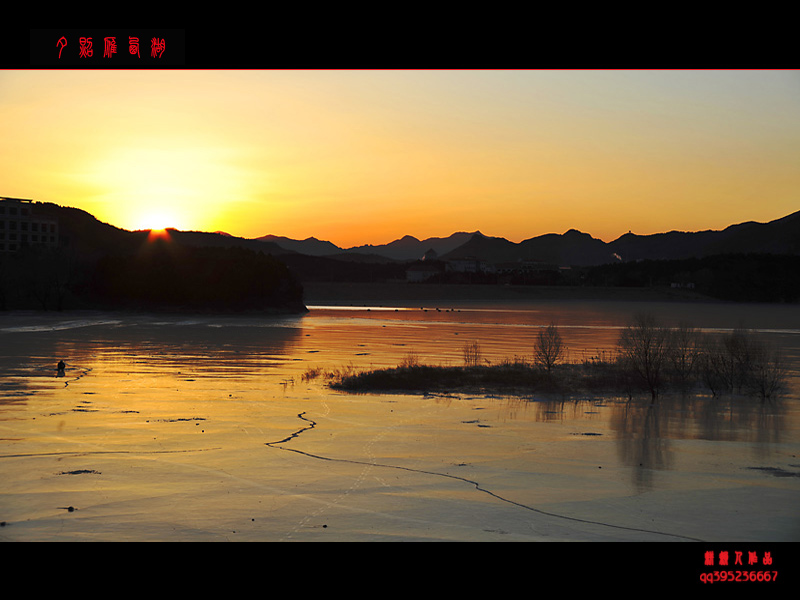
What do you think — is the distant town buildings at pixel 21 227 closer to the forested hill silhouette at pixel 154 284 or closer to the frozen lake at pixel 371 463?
the forested hill silhouette at pixel 154 284

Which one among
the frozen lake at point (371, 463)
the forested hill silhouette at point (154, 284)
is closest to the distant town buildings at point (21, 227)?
the forested hill silhouette at point (154, 284)

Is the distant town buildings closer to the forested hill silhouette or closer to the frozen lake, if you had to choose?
the forested hill silhouette

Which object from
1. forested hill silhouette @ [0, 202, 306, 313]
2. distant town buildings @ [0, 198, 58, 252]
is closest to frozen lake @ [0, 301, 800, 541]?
forested hill silhouette @ [0, 202, 306, 313]

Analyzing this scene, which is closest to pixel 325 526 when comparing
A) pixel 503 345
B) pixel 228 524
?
pixel 228 524

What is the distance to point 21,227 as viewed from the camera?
147250 millimetres

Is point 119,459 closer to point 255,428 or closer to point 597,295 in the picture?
point 255,428

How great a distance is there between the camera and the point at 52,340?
143ft

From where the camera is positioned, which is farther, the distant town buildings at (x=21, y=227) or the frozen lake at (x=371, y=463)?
the distant town buildings at (x=21, y=227)

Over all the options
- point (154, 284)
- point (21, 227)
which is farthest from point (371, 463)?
point (21, 227)

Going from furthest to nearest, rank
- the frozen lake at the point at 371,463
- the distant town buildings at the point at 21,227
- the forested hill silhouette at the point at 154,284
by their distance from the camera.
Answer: the distant town buildings at the point at 21,227 < the forested hill silhouette at the point at 154,284 < the frozen lake at the point at 371,463

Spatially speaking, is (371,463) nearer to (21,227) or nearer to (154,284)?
(154,284)

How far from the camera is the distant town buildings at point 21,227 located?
14200 cm

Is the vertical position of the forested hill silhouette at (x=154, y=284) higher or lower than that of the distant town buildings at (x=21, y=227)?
lower
